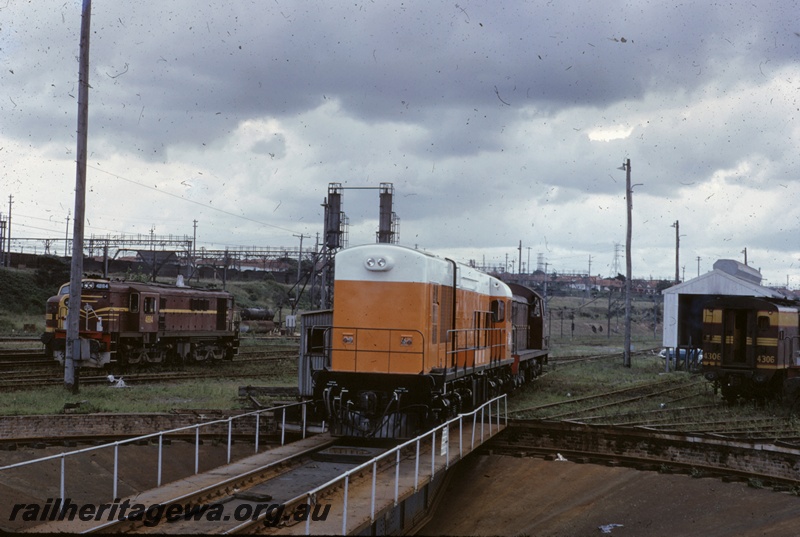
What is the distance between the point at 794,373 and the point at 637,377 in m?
10.4

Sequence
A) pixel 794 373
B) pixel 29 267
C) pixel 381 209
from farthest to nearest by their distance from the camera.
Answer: pixel 29 267, pixel 381 209, pixel 794 373

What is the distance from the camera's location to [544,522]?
1414 cm

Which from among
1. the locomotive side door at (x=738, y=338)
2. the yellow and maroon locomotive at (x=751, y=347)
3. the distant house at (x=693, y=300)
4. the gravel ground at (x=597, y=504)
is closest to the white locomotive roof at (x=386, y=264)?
the gravel ground at (x=597, y=504)

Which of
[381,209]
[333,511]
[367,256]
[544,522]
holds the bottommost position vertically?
[544,522]

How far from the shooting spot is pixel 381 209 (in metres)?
42.8

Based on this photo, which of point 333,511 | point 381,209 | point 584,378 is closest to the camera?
point 333,511

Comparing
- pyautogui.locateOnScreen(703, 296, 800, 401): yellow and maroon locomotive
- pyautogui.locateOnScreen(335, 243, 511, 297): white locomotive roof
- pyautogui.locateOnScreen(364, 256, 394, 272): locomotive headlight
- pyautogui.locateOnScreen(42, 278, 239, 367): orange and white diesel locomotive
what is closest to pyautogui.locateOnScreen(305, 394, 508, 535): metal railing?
pyautogui.locateOnScreen(335, 243, 511, 297): white locomotive roof

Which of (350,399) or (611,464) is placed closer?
(350,399)

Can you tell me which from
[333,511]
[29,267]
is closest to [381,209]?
[333,511]

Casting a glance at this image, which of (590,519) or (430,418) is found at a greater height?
(430,418)

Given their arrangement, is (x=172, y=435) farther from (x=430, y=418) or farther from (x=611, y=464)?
(x=611, y=464)

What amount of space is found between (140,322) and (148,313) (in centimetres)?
54

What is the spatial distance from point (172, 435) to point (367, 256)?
5.72m
